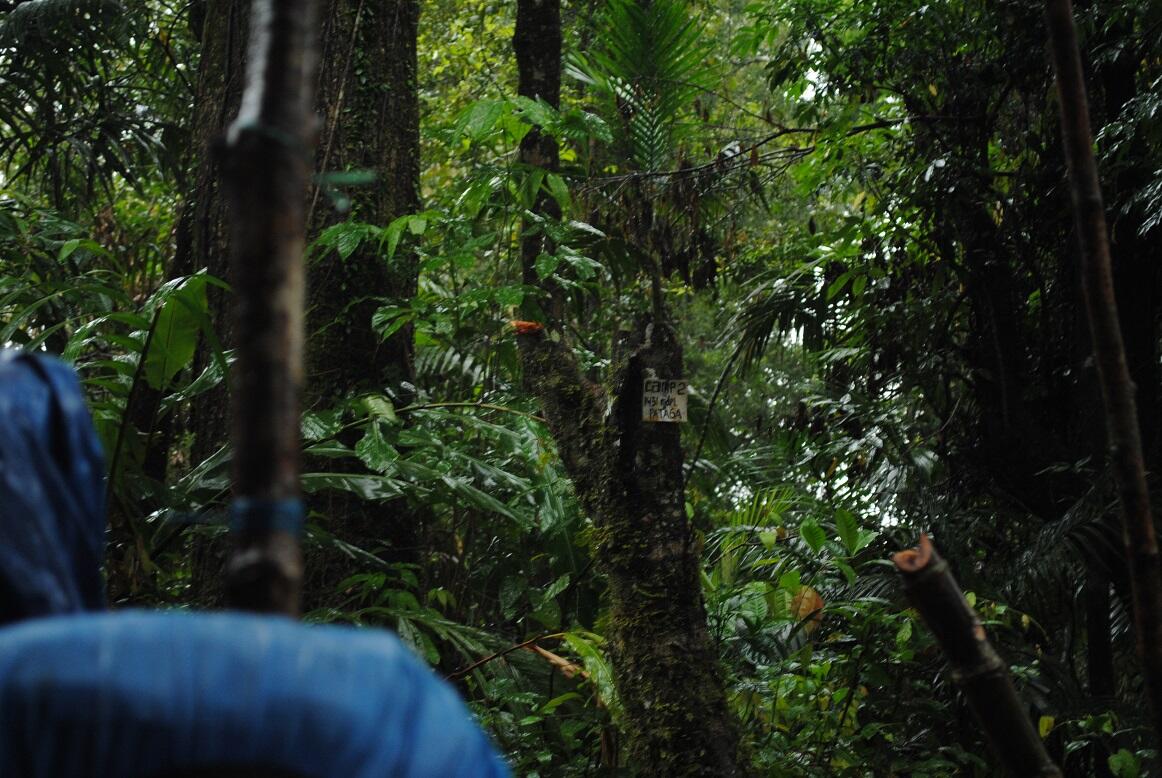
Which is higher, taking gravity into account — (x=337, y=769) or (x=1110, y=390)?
(x=1110, y=390)

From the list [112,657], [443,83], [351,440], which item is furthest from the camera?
[443,83]

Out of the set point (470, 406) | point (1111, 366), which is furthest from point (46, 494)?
point (470, 406)

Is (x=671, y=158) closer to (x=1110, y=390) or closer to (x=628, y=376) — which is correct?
(x=628, y=376)

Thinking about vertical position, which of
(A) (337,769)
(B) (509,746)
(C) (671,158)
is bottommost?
(B) (509,746)

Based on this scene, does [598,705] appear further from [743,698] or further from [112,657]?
[112,657]

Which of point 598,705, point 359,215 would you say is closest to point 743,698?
point 598,705

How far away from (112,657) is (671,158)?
503 centimetres

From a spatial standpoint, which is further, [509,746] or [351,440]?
[351,440]

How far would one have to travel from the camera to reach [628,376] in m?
3.24

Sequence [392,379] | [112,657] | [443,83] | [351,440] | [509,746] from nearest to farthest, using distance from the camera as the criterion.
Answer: [112,657], [509,746], [351,440], [392,379], [443,83]

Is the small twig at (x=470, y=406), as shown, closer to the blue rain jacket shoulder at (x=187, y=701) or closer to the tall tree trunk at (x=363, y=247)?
the tall tree trunk at (x=363, y=247)

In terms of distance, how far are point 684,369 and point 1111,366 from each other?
3.64 meters

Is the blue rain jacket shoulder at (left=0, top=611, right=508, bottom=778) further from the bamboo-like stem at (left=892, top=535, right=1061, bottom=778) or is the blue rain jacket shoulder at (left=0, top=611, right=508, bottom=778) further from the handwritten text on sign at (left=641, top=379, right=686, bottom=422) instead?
the handwritten text on sign at (left=641, top=379, right=686, bottom=422)

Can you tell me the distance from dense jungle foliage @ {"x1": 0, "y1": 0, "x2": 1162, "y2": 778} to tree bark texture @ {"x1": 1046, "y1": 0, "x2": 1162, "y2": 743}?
1.99 m
